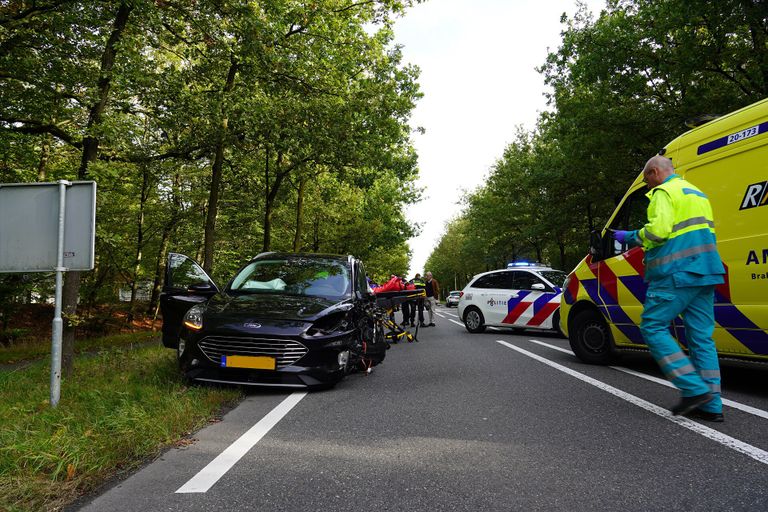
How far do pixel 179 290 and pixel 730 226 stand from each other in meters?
6.33

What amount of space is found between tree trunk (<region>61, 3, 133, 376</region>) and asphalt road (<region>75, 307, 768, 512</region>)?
283 cm

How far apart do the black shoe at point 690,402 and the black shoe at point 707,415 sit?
0.15m

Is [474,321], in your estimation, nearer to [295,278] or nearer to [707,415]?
[295,278]

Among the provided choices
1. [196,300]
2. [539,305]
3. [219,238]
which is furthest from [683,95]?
[219,238]

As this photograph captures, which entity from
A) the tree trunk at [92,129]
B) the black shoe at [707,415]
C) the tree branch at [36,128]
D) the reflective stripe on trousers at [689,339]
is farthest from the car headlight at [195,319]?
the tree branch at [36,128]

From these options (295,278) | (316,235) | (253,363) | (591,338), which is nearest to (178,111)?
(295,278)

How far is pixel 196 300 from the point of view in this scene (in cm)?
674

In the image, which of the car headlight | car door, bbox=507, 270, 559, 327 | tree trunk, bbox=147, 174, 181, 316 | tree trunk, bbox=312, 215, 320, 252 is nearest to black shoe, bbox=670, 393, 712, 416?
the car headlight

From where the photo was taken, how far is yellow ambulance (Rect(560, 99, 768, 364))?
179 inches

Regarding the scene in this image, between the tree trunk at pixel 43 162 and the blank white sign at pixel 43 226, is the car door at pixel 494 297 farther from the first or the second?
the tree trunk at pixel 43 162

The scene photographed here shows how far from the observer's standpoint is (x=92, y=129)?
6.70 m

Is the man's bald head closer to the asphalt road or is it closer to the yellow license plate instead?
the asphalt road

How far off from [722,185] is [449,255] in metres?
54.7

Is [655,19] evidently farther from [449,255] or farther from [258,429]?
[449,255]
